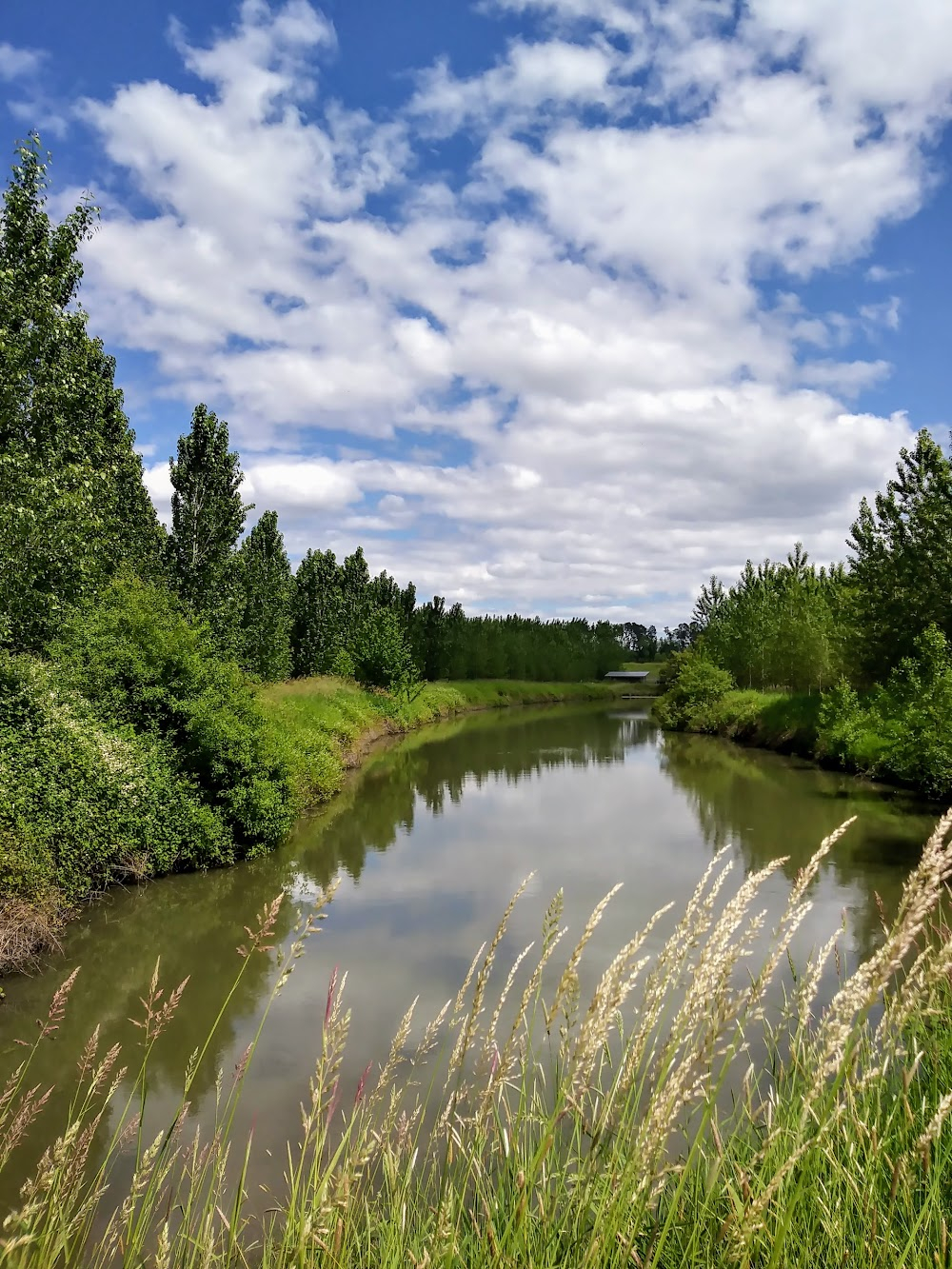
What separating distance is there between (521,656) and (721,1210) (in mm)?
→ 87524

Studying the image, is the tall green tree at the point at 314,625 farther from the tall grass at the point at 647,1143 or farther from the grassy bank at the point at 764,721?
the tall grass at the point at 647,1143

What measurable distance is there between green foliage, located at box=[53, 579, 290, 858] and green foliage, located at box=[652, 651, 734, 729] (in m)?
35.7

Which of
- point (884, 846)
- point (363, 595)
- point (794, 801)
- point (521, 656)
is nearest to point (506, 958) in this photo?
point (884, 846)

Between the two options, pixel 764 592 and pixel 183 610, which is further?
pixel 764 592

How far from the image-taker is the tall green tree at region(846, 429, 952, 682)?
28.0 metres

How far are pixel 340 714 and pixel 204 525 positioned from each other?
1049 centimetres

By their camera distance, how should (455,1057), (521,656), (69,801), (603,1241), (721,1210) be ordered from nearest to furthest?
(603,1241) < (455,1057) < (721,1210) < (69,801) < (521,656)

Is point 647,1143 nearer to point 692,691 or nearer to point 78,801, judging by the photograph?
point 78,801

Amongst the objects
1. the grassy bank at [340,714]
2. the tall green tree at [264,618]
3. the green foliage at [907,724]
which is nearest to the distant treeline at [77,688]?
the grassy bank at [340,714]

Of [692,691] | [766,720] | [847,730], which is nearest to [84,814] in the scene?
[847,730]

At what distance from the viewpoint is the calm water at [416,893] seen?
29.7 feet

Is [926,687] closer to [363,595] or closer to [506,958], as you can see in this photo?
[506,958]

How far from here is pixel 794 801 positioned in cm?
2370

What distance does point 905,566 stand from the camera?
3025 centimetres
